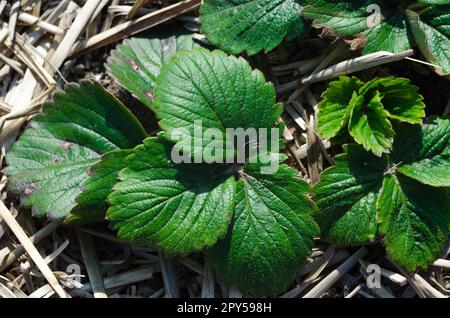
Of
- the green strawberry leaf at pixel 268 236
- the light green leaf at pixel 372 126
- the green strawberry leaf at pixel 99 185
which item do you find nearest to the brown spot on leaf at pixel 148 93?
the green strawberry leaf at pixel 99 185

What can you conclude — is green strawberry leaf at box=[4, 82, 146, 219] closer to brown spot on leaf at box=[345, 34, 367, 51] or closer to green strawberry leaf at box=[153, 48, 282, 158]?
green strawberry leaf at box=[153, 48, 282, 158]

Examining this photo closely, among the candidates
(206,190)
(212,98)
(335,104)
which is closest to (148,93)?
(212,98)

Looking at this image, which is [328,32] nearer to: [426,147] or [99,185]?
[426,147]

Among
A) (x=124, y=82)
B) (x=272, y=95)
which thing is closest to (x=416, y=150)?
(x=272, y=95)

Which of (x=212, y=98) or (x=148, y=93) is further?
(x=148, y=93)

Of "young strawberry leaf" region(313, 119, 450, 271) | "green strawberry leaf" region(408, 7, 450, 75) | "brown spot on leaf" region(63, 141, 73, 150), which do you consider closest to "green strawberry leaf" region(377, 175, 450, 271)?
"young strawberry leaf" region(313, 119, 450, 271)

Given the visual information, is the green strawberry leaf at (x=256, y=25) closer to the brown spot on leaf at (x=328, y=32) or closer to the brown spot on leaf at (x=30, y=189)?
the brown spot on leaf at (x=328, y=32)

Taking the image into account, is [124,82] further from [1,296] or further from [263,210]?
[1,296]
